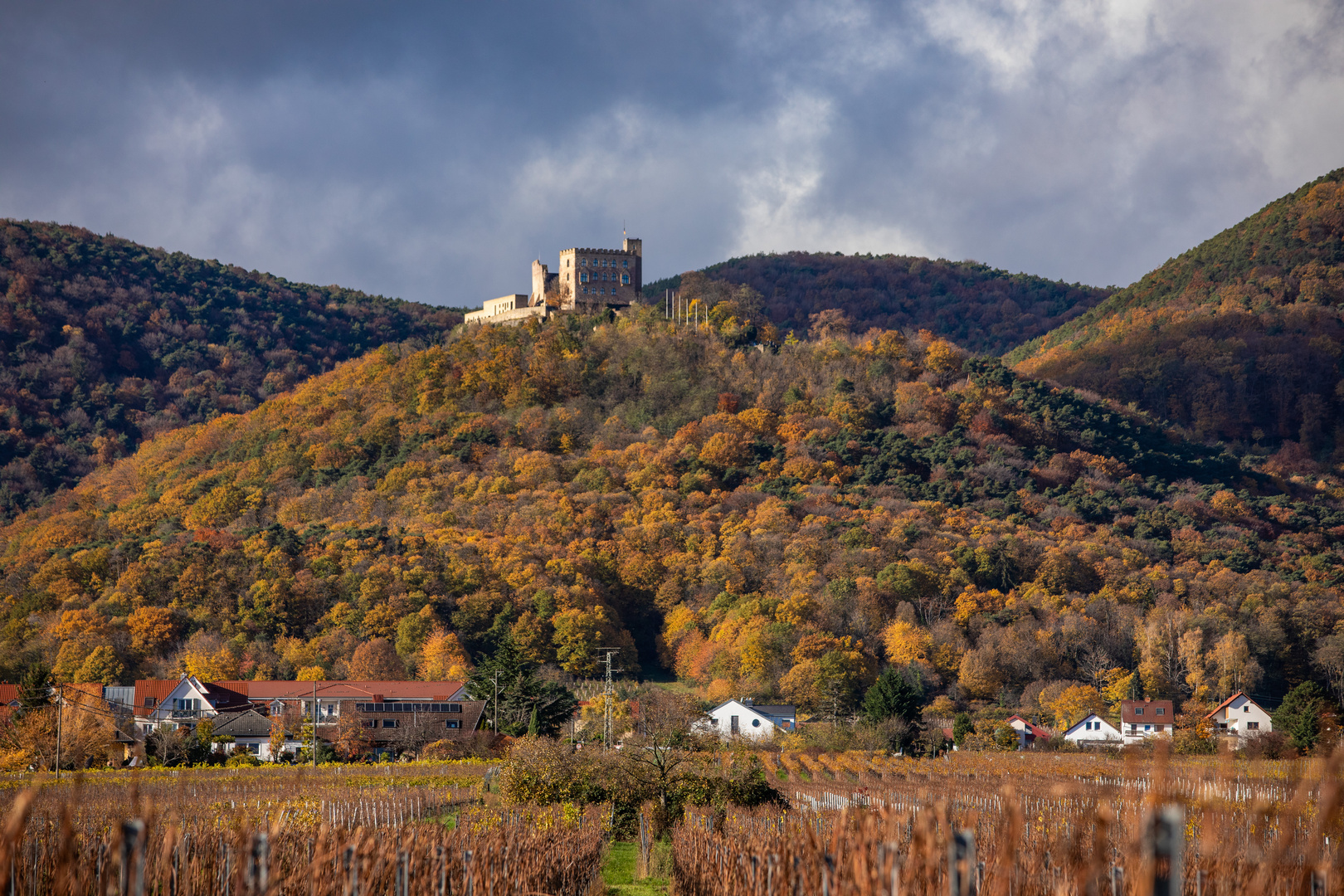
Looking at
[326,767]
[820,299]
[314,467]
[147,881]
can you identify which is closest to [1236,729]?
[326,767]

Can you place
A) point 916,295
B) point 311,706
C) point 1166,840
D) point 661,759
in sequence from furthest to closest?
point 916,295 → point 311,706 → point 661,759 → point 1166,840

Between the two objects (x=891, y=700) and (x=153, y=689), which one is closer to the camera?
(x=891, y=700)

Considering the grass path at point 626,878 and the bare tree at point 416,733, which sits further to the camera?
the bare tree at point 416,733

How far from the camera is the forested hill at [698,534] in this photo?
71000mm

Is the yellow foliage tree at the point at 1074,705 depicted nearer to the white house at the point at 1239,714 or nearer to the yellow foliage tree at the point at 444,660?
the white house at the point at 1239,714

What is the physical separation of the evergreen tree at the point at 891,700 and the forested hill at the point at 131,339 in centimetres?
8634

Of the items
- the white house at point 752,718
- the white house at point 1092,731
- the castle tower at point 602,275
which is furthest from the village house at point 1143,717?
the castle tower at point 602,275

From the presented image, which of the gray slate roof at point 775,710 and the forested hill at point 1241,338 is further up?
the forested hill at point 1241,338

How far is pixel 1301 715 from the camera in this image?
163ft

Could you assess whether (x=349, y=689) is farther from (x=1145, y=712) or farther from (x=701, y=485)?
(x=701, y=485)

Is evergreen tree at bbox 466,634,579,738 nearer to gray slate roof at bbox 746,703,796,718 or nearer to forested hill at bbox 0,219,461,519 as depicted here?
gray slate roof at bbox 746,703,796,718

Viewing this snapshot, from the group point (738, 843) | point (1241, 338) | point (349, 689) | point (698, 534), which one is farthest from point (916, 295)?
point (738, 843)

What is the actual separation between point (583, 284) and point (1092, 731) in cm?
7284

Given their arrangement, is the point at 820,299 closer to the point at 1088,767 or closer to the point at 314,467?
the point at 314,467
